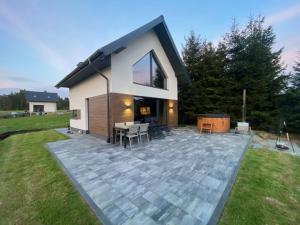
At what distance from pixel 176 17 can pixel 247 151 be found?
10.1m

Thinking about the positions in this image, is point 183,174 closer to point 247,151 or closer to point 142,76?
point 247,151

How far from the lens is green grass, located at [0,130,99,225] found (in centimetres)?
236

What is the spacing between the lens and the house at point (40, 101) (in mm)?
29953

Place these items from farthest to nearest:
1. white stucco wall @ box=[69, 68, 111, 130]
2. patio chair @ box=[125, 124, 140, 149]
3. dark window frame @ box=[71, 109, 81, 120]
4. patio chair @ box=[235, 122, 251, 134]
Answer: dark window frame @ box=[71, 109, 81, 120], patio chair @ box=[235, 122, 251, 134], white stucco wall @ box=[69, 68, 111, 130], patio chair @ box=[125, 124, 140, 149]

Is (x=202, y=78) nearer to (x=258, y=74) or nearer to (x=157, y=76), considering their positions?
(x=258, y=74)

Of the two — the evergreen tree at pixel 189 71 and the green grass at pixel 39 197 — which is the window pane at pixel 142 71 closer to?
the evergreen tree at pixel 189 71

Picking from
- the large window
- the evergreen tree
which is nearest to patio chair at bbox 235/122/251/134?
the evergreen tree

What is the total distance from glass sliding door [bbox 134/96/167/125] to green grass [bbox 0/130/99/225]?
488 centimetres

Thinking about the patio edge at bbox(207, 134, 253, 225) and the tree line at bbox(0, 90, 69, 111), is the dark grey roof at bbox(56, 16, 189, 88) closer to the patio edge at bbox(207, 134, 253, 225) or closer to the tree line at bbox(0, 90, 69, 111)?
the patio edge at bbox(207, 134, 253, 225)

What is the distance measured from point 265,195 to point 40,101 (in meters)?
38.0

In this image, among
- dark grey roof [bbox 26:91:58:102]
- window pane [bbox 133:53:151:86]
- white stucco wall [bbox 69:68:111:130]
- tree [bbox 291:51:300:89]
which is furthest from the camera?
dark grey roof [bbox 26:91:58:102]

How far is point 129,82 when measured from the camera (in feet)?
25.0

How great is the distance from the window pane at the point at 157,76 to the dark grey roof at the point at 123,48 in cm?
143

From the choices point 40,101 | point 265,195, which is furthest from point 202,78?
point 40,101
